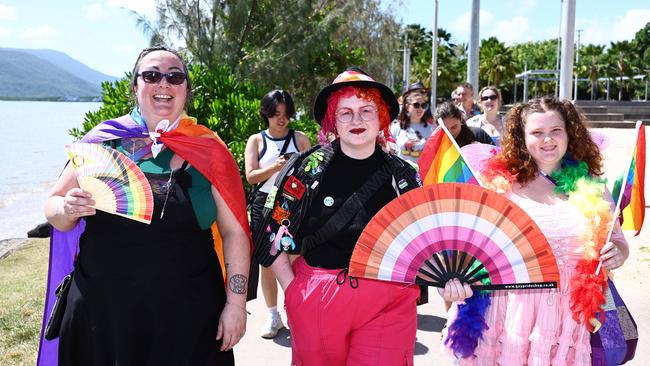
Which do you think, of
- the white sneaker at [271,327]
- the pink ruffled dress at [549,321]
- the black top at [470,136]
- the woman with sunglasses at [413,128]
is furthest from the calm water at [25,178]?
the pink ruffled dress at [549,321]

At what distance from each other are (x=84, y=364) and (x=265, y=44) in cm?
1851

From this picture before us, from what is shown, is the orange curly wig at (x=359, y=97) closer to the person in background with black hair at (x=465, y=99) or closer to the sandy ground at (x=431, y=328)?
the sandy ground at (x=431, y=328)

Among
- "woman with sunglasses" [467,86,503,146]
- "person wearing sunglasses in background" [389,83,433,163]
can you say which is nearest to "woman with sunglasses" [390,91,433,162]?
"person wearing sunglasses in background" [389,83,433,163]

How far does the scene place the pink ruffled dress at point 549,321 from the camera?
2.54 meters

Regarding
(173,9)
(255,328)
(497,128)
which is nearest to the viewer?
(255,328)

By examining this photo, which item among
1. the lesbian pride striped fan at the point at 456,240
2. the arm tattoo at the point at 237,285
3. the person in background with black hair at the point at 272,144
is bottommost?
the arm tattoo at the point at 237,285

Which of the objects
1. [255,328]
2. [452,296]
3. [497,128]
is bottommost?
[255,328]

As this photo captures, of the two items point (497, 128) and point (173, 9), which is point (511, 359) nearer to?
point (497, 128)

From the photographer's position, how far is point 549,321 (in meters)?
2.56

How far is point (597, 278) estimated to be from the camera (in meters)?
2.48

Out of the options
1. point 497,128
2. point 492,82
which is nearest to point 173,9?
point 497,128

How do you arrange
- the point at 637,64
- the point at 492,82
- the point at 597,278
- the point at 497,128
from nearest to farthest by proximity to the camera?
1. the point at 597,278
2. the point at 497,128
3. the point at 492,82
4. the point at 637,64

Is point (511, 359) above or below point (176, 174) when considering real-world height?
below

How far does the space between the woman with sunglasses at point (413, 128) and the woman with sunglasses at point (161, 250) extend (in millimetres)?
3499
